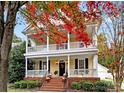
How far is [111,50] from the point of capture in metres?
7.04

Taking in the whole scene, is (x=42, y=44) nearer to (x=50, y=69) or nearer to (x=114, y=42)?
(x=50, y=69)

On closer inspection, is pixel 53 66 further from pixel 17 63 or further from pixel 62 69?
pixel 17 63

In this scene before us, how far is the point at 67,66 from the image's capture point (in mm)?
13234

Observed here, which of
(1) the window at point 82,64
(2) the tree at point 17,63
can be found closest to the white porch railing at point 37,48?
Result: (2) the tree at point 17,63

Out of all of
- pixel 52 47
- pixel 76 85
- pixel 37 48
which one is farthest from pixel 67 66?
pixel 76 85

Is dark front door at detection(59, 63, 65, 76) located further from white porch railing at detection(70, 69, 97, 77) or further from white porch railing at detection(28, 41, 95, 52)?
white porch railing at detection(28, 41, 95, 52)

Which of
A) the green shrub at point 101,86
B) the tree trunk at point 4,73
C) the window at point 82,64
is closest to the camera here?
the tree trunk at point 4,73

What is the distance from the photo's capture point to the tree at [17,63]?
1218cm

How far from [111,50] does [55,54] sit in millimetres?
6433

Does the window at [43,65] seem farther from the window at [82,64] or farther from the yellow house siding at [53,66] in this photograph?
the window at [82,64]

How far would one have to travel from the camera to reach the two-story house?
12.5 m

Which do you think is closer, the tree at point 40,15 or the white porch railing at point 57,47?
the tree at point 40,15

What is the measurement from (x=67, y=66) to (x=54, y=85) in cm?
191

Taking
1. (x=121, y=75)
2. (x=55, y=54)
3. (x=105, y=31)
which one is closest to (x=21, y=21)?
(x=121, y=75)
